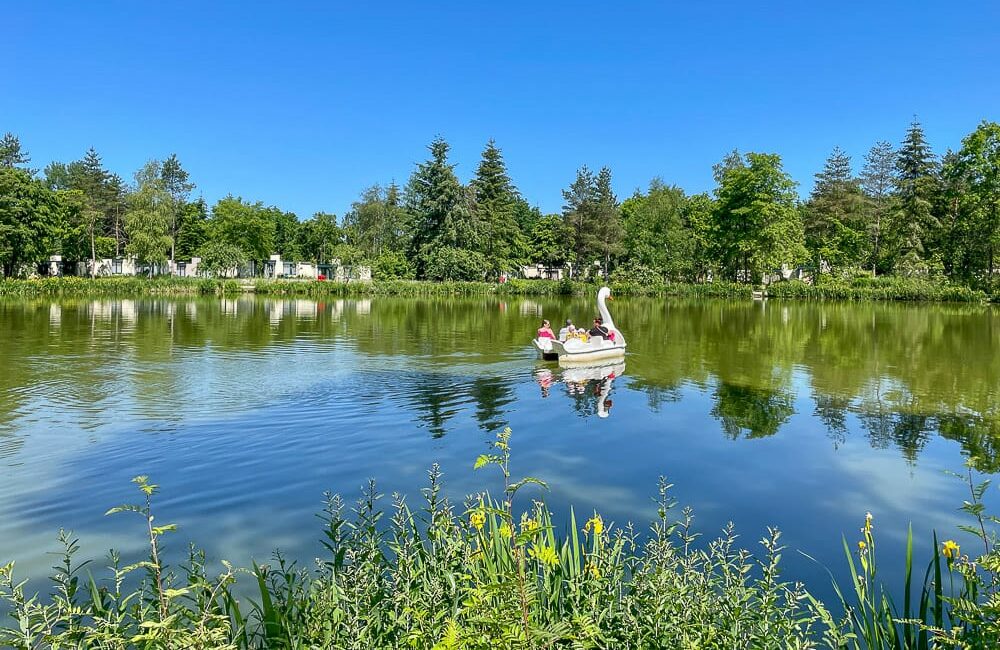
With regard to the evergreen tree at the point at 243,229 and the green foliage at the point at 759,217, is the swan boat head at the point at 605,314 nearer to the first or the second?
the green foliage at the point at 759,217

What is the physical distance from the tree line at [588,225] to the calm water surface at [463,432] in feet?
150

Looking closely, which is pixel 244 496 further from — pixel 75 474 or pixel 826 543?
pixel 826 543

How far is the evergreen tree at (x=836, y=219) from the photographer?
244 feet

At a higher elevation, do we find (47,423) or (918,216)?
(918,216)

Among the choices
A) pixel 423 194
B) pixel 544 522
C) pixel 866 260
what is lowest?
pixel 544 522

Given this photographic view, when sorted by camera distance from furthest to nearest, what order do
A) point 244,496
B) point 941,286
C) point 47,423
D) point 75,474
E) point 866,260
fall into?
point 866,260 < point 941,286 < point 47,423 < point 75,474 < point 244,496

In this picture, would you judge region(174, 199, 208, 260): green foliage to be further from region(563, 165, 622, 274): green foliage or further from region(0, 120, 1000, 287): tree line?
region(563, 165, 622, 274): green foliage

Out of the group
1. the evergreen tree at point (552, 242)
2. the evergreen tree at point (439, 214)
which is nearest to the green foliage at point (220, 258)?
the evergreen tree at point (439, 214)

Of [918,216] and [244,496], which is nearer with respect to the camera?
[244,496]

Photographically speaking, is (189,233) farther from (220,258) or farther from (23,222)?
(23,222)

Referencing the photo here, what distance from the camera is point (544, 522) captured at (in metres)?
4.80

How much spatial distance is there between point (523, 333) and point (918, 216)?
5672cm

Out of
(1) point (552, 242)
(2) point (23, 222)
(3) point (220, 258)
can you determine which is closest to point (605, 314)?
(3) point (220, 258)

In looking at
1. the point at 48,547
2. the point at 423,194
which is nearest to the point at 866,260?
the point at 423,194
